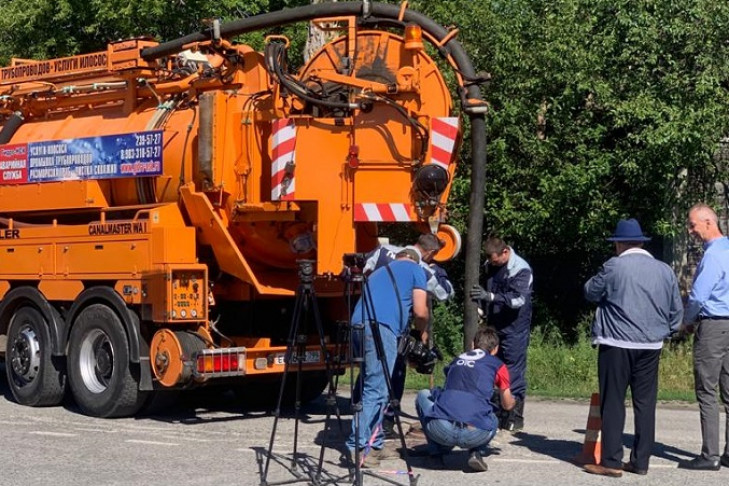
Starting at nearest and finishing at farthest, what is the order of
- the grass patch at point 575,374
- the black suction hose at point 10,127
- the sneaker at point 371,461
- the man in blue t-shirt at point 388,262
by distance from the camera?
the sneaker at point 371,461, the man in blue t-shirt at point 388,262, the black suction hose at point 10,127, the grass patch at point 575,374

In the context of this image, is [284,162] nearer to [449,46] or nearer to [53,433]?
[449,46]

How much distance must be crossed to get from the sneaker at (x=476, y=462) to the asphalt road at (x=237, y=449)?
0.08m

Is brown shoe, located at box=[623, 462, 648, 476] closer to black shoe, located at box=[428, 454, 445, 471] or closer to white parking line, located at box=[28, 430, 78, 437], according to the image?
black shoe, located at box=[428, 454, 445, 471]

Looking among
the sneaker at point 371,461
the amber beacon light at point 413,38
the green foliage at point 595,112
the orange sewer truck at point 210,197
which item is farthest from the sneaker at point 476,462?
the green foliage at point 595,112

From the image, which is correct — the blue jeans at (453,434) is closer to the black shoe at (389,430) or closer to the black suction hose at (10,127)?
the black shoe at (389,430)

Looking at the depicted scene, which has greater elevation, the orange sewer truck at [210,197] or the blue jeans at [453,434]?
the orange sewer truck at [210,197]

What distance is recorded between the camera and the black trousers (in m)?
9.02

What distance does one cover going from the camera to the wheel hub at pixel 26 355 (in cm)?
1309

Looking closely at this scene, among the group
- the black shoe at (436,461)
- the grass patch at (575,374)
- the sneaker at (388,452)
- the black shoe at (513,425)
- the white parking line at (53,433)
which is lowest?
the white parking line at (53,433)

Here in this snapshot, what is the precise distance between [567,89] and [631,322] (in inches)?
296

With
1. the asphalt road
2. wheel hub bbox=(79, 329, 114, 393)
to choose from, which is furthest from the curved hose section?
wheel hub bbox=(79, 329, 114, 393)

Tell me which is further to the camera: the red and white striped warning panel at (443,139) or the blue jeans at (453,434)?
the red and white striped warning panel at (443,139)

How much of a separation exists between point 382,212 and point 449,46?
1754 mm

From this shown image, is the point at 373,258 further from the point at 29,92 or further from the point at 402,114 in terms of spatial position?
the point at 29,92
